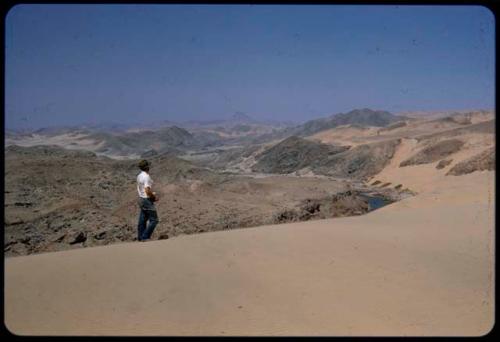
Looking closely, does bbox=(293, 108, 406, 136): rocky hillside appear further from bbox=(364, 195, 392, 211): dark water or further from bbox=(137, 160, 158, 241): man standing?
bbox=(137, 160, 158, 241): man standing

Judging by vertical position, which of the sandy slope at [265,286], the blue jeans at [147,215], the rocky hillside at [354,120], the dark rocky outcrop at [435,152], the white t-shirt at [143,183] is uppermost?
the white t-shirt at [143,183]

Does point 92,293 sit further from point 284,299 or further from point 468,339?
point 468,339

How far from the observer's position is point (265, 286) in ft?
15.4

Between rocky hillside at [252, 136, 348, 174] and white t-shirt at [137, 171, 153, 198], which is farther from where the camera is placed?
rocky hillside at [252, 136, 348, 174]

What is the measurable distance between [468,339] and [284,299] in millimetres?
1526

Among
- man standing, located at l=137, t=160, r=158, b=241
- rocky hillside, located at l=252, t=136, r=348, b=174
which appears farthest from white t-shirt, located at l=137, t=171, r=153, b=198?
rocky hillside, located at l=252, t=136, r=348, b=174

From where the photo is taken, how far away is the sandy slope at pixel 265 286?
3943 millimetres

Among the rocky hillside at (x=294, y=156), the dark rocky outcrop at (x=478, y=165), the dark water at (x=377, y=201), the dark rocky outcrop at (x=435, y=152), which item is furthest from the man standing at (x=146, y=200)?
the rocky hillside at (x=294, y=156)

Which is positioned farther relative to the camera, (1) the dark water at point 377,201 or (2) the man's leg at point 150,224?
(1) the dark water at point 377,201

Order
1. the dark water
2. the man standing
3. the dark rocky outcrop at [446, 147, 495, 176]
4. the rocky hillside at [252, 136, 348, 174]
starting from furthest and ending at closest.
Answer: the rocky hillside at [252, 136, 348, 174], the dark water, the dark rocky outcrop at [446, 147, 495, 176], the man standing

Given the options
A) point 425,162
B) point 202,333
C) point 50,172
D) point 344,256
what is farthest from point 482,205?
point 425,162

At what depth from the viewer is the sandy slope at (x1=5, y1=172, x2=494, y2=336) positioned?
3943 millimetres

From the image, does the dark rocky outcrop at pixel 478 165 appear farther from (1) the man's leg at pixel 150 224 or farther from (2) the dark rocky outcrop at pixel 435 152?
(1) the man's leg at pixel 150 224

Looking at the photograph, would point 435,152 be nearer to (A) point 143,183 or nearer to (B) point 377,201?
(B) point 377,201
